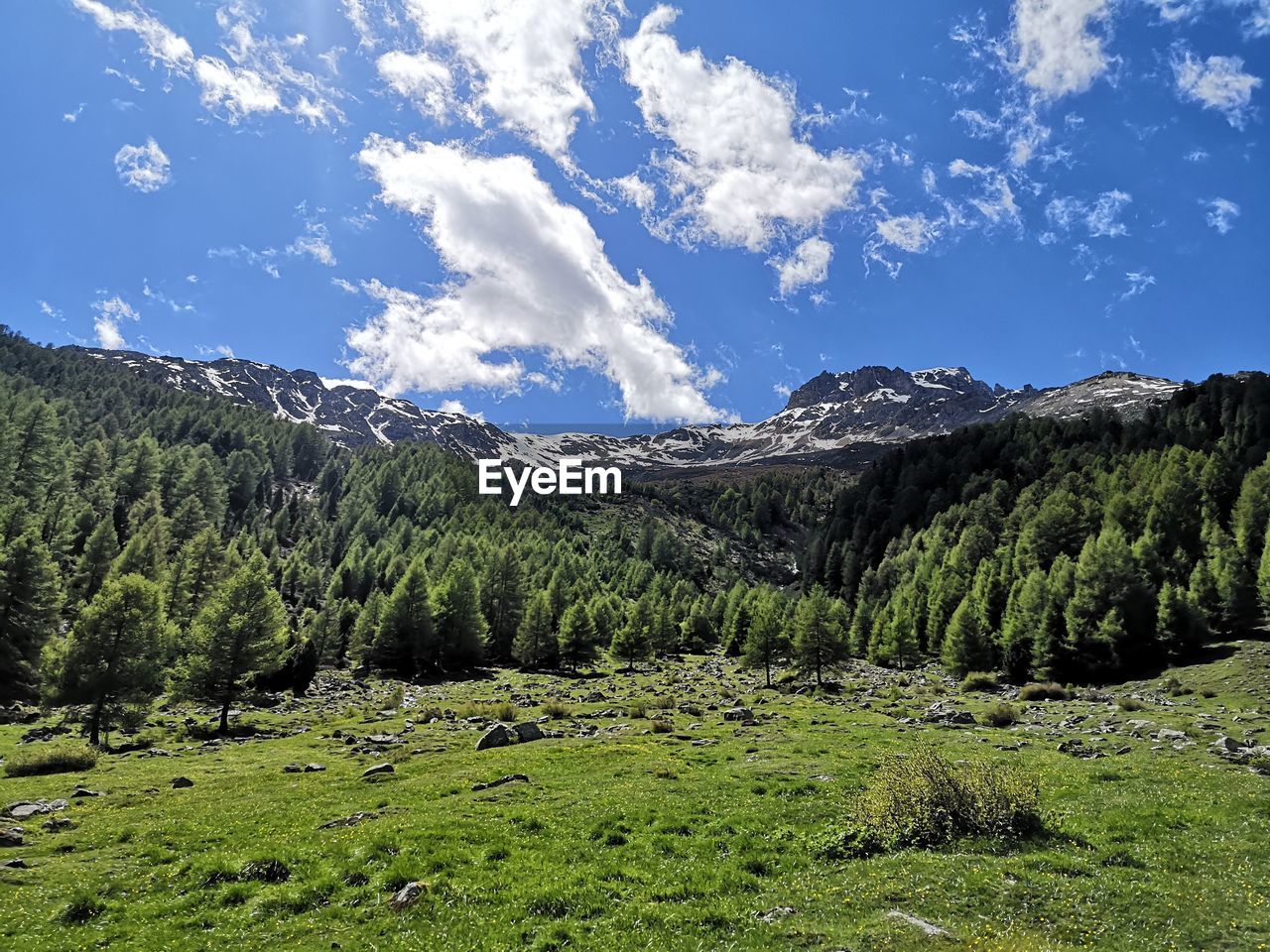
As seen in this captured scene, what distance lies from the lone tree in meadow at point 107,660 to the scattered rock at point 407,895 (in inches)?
1764

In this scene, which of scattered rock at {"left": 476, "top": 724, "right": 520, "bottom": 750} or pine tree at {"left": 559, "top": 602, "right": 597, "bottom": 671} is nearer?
scattered rock at {"left": 476, "top": 724, "right": 520, "bottom": 750}

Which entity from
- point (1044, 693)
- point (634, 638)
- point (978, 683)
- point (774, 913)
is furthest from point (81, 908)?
point (634, 638)

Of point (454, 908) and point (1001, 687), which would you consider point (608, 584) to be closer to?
point (1001, 687)

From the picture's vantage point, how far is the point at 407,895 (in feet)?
49.4

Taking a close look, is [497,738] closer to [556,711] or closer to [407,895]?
[556,711]

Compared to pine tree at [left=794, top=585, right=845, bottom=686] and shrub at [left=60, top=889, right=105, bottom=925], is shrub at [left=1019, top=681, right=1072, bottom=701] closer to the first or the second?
pine tree at [left=794, top=585, right=845, bottom=686]

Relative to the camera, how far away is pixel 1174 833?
1725 centimetres

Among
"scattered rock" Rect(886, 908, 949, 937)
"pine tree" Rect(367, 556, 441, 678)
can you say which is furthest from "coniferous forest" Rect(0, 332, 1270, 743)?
"scattered rock" Rect(886, 908, 949, 937)

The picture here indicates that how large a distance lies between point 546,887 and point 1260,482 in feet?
405

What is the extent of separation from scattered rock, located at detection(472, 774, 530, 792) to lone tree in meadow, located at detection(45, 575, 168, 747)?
36.8 m

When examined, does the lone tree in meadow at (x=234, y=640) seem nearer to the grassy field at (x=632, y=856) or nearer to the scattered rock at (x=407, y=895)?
the grassy field at (x=632, y=856)

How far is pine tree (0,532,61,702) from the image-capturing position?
5897cm

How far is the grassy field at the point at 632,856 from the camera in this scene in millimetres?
13133

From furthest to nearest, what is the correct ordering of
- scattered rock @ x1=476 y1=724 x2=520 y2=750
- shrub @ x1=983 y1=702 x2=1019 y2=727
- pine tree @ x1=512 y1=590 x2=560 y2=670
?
pine tree @ x1=512 y1=590 x2=560 y2=670
shrub @ x1=983 y1=702 x2=1019 y2=727
scattered rock @ x1=476 y1=724 x2=520 y2=750
